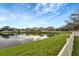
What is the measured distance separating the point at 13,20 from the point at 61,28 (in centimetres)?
58

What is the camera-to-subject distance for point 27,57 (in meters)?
2.10

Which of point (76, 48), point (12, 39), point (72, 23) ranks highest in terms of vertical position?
point (72, 23)

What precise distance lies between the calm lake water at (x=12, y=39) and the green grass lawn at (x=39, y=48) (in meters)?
0.05

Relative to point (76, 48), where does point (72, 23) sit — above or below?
above

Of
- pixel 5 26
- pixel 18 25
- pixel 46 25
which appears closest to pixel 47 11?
pixel 46 25

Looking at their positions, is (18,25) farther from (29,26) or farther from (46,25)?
(46,25)

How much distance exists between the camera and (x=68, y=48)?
208cm

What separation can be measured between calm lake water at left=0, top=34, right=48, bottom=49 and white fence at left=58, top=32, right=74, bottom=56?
0.39m

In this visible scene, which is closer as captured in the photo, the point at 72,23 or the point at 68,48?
the point at 68,48

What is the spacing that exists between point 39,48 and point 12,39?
341 mm

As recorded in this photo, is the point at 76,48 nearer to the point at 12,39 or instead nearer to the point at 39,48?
Answer: the point at 39,48

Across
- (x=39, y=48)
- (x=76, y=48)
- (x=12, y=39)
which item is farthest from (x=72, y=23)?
(x=12, y=39)

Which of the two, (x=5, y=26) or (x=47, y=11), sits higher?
(x=47, y=11)

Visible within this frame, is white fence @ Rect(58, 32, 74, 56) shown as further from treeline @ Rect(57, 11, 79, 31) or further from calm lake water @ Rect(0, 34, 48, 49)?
calm lake water @ Rect(0, 34, 48, 49)
